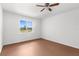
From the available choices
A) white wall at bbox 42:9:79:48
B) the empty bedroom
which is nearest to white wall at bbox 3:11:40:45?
the empty bedroom

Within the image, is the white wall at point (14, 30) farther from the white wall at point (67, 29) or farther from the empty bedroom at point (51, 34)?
the white wall at point (67, 29)

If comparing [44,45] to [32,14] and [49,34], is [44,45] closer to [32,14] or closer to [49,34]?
[49,34]

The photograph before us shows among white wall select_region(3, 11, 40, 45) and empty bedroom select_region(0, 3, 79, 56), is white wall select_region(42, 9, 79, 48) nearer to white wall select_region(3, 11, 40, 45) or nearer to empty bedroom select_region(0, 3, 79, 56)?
empty bedroom select_region(0, 3, 79, 56)

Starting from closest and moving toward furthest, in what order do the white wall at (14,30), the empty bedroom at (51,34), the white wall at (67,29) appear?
the white wall at (14,30)
the empty bedroom at (51,34)
the white wall at (67,29)

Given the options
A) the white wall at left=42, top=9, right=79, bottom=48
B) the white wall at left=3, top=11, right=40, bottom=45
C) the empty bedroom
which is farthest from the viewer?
the white wall at left=42, top=9, right=79, bottom=48

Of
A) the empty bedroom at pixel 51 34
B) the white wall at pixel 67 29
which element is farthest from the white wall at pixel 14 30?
the white wall at pixel 67 29

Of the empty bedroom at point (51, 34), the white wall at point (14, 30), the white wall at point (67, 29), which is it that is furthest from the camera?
the white wall at point (67, 29)

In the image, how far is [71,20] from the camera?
235 cm

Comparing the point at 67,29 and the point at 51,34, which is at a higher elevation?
the point at 67,29

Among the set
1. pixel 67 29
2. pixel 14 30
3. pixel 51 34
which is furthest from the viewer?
pixel 67 29

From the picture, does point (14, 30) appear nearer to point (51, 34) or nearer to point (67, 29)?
point (51, 34)

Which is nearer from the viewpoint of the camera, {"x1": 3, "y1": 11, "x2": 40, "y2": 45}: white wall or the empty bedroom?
{"x1": 3, "y1": 11, "x2": 40, "y2": 45}: white wall

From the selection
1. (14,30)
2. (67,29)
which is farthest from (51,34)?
(14,30)

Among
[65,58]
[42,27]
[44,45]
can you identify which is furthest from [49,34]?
[65,58]
